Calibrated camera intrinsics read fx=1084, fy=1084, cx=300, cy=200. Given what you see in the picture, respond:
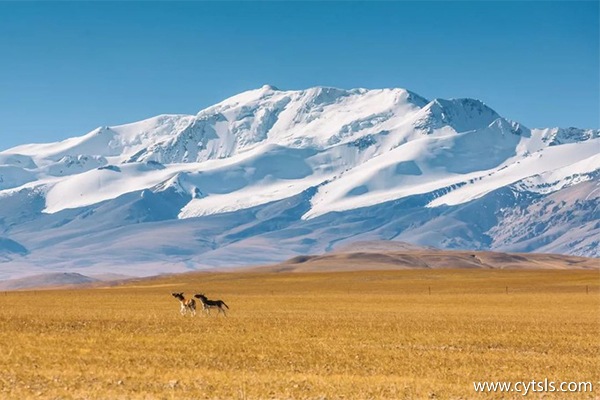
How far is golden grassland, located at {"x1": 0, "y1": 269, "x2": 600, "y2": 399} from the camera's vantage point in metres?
28.9

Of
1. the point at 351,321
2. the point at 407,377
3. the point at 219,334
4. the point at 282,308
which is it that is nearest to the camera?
the point at 407,377

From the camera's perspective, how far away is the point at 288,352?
1447 inches

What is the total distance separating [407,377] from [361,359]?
419cm

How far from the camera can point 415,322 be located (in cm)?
5184

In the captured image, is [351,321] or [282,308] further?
[282,308]

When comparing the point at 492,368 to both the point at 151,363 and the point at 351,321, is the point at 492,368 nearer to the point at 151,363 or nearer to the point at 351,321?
the point at 151,363

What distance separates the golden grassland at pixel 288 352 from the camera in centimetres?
2892

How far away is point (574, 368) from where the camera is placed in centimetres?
3353

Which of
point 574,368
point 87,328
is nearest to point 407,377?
point 574,368

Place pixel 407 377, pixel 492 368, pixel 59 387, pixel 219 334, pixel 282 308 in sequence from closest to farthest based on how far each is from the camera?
pixel 59 387 → pixel 407 377 → pixel 492 368 → pixel 219 334 → pixel 282 308

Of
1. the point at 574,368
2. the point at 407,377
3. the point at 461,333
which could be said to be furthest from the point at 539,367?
the point at 461,333

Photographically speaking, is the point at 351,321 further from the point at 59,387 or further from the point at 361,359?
the point at 59,387

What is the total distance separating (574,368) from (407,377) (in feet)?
19.4

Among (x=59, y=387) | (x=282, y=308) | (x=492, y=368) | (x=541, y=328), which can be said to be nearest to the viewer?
(x=59, y=387)
